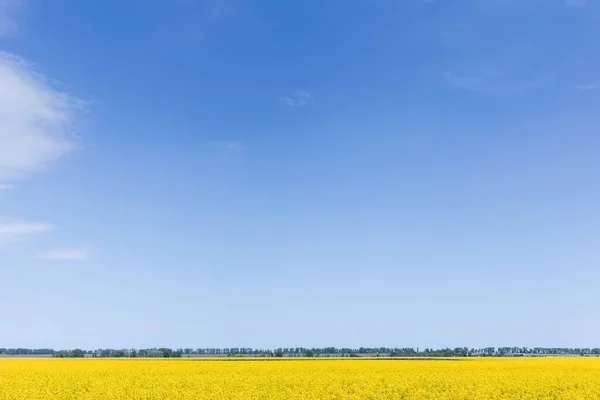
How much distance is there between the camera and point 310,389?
101 ft

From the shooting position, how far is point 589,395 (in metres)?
29.5

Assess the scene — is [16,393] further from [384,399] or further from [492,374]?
[492,374]

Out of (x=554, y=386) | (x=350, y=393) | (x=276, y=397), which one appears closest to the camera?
(x=276, y=397)

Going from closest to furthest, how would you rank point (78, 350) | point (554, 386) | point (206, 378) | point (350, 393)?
point (350, 393)
point (554, 386)
point (206, 378)
point (78, 350)

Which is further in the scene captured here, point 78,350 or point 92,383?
point 78,350

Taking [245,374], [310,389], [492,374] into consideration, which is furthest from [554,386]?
[245,374]

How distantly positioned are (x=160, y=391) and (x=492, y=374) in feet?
80.0

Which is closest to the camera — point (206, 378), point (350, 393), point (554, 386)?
point (350, 393)

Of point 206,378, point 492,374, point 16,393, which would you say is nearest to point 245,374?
point 206,378

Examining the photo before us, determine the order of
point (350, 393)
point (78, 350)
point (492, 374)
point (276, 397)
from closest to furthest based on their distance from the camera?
point (276, 397)
point (350, 393)
point (492, 374)
point (78, 350)

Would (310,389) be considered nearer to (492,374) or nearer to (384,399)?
(384,399)

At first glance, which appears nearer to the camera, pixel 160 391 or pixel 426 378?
pixel 160 391

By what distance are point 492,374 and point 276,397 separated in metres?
18.8

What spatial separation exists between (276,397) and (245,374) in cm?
1055
